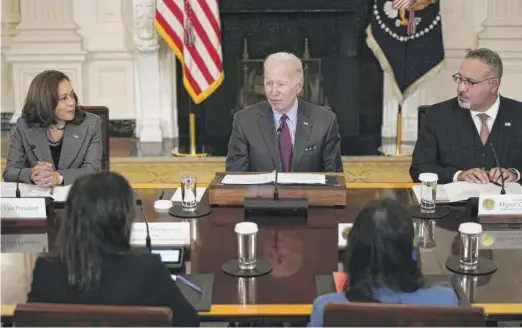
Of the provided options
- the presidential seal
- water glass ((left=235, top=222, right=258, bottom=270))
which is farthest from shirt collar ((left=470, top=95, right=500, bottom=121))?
water glass ((left=235, top=222, right=258, bottom=270))

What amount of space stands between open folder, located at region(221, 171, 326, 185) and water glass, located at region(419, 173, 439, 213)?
378 mm

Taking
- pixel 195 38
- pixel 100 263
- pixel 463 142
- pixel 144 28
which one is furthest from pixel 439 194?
pixel 144 28

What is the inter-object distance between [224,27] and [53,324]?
5033 mm

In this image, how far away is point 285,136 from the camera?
3580mm

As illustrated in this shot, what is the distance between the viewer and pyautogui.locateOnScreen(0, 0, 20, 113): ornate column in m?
6.50

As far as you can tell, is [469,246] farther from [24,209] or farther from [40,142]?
[40,142]

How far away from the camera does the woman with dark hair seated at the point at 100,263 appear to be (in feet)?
6.31

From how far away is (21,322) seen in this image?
5.63ft

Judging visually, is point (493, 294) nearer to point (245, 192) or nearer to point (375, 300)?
point (375, 300)

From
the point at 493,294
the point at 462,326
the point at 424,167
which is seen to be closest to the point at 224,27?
the point at 424,167

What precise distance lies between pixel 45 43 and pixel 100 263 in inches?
192

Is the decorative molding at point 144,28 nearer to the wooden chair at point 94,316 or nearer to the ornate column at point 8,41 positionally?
the ornate column at point 8,41

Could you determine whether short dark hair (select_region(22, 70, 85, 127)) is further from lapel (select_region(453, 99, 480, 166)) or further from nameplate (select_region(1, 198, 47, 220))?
lapel (select_region(453, 99, 480, 166))

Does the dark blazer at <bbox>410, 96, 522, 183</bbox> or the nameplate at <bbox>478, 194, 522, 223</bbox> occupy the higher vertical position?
the dark blazer at <bbox>410, 96, 522, 183</bbox>
